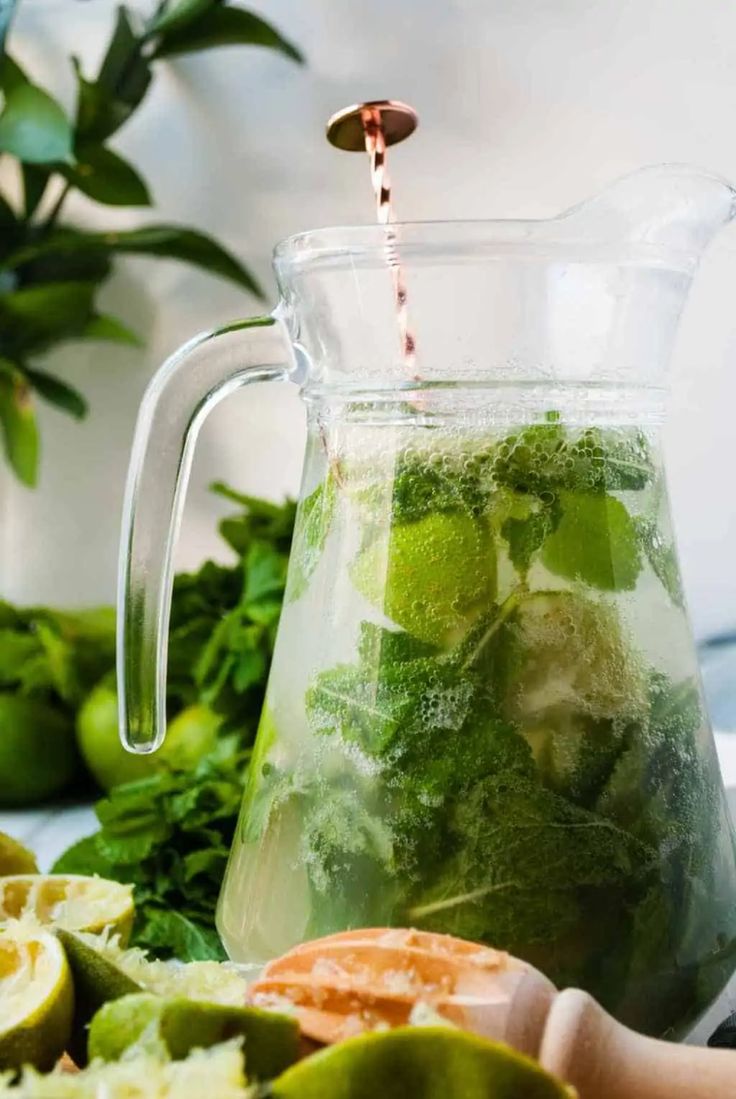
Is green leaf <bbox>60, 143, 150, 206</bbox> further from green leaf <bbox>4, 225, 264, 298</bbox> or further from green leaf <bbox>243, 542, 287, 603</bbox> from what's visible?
green leaf <bbox>243, 542, 287, 603</bbox>

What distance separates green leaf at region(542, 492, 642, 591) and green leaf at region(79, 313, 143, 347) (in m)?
0.73

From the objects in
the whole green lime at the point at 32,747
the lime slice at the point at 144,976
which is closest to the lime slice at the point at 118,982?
the lime slice at the point at 144,976

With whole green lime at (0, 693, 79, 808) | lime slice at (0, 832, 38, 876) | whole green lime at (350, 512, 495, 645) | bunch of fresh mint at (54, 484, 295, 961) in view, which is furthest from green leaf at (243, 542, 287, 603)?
whole green lime at (350, 512, 495, 645)

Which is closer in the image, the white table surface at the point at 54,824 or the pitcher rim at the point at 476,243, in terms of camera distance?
the pitcher rim at the point at 476,243

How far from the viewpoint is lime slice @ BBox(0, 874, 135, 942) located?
405 mm

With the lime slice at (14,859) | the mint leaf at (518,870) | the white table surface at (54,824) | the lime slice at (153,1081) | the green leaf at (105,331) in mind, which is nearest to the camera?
the lime slice at (153,1081)

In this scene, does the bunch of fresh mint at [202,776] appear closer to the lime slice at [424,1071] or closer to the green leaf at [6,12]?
the lime slice at [424,1071]

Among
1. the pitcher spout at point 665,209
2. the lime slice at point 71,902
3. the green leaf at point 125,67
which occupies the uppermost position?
the green leaf at point 125,67

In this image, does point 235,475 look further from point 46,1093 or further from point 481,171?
point 46,1093

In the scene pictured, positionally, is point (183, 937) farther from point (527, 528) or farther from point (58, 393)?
point (58, 393)

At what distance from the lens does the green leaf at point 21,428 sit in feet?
3.34

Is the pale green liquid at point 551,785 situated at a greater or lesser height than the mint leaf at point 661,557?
lesser

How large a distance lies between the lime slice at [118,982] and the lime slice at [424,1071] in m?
0.07

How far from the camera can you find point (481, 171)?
930mm
